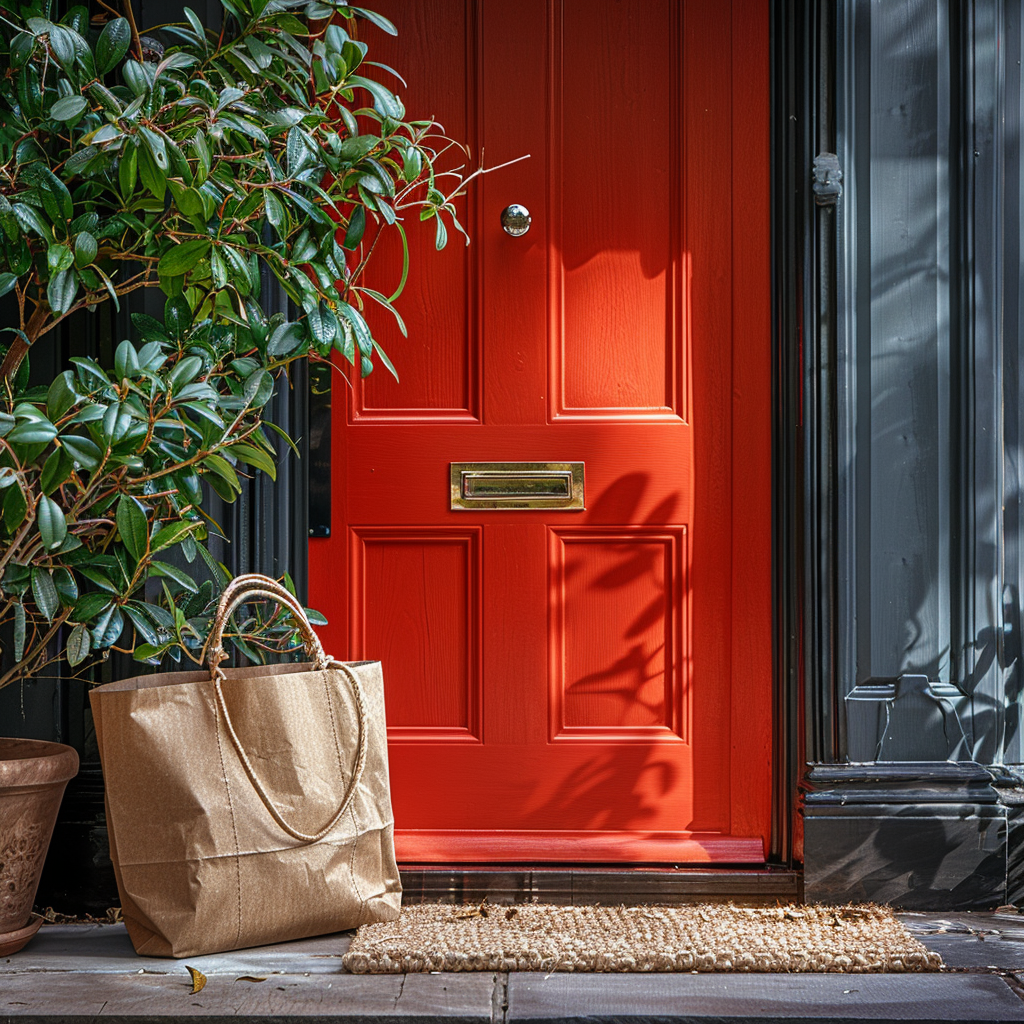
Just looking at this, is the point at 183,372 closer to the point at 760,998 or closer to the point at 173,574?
the point at 173,574

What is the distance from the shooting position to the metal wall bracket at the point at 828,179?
2164 millimetres

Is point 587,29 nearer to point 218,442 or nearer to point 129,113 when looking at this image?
point 129,113

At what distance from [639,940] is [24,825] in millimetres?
1189

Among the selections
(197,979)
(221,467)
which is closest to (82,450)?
(221,467)

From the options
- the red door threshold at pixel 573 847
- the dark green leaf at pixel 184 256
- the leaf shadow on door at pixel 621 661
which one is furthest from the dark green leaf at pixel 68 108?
the red door threshold at pixel 573 847

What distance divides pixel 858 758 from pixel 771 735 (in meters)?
0.21

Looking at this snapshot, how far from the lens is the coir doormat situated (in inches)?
71.9

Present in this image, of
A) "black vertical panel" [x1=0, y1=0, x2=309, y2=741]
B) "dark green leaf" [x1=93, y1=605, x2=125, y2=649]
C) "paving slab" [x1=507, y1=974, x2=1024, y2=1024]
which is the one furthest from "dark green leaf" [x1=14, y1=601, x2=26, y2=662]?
"paving slab" [x1=507, y1=974, x2=1024, y2=1024]

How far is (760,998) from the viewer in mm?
1702

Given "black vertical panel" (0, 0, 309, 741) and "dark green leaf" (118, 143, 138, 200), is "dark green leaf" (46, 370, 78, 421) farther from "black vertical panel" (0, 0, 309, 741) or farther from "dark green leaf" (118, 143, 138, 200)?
"black vertical panel" (0, 0, 309, 741)

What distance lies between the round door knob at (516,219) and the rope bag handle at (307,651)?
3.20 ft

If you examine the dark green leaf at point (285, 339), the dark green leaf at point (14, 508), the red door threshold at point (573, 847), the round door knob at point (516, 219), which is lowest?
the red door threshold at point (573, 847)

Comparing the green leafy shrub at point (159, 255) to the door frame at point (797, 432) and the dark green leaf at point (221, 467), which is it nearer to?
the dark green leaf at point (221, 467)

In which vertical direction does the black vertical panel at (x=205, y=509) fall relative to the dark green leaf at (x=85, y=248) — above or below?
below
